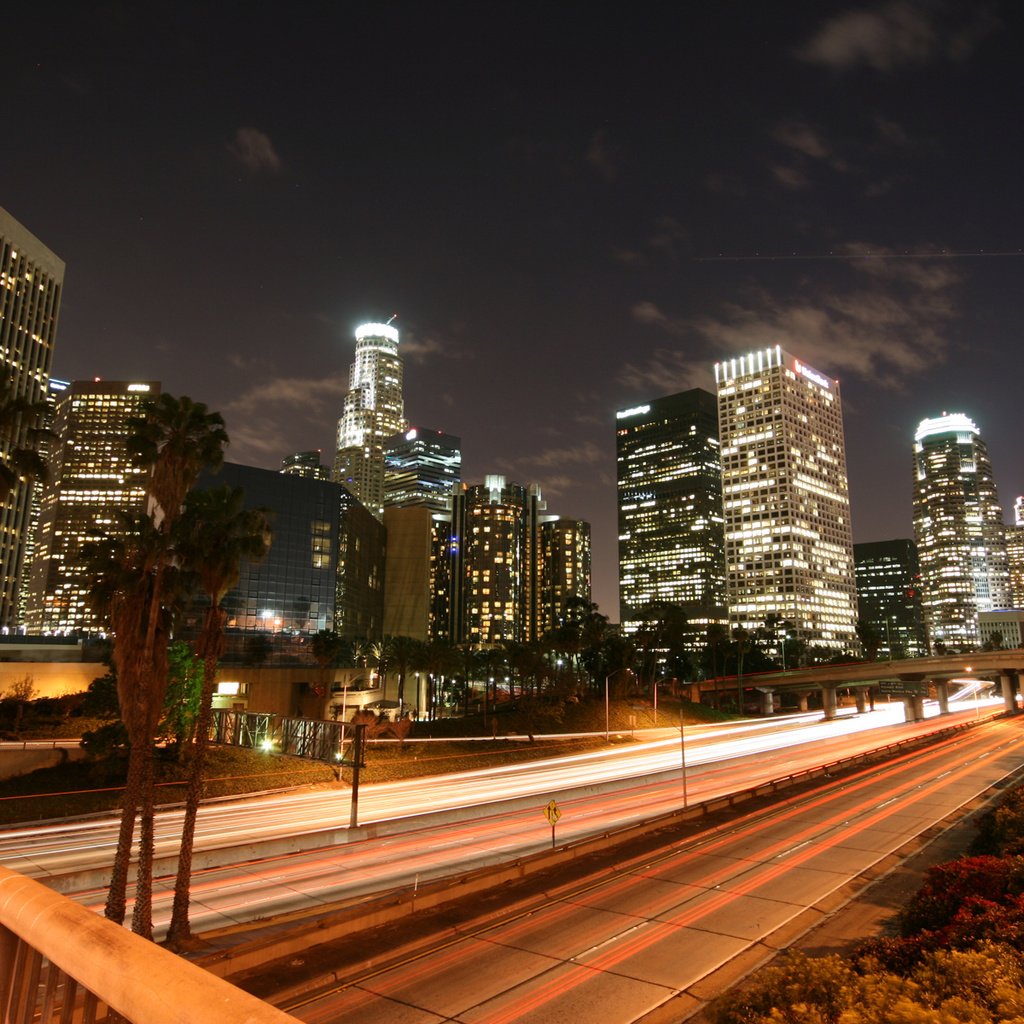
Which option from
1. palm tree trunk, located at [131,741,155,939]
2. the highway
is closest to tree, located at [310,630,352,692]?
the highway

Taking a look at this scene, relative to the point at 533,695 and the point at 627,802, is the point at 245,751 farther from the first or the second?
the point at 533,695

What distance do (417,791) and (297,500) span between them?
8371 centimetres

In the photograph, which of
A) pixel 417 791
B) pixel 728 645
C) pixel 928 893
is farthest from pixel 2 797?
pixel 728 645

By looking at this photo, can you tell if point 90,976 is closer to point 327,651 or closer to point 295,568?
point 327,651

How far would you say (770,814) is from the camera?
41.1 m

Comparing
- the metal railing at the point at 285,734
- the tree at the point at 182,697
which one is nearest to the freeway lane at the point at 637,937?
the metal railing at the point at 285,734

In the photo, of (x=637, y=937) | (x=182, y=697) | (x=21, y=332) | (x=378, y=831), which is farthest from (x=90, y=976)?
(x=21, y=332)

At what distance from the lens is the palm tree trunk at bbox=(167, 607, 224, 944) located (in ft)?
78.0

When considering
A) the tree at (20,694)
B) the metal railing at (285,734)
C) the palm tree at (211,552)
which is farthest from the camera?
the tree at (20,694)

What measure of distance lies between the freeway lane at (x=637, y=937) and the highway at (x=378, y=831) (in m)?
8.37

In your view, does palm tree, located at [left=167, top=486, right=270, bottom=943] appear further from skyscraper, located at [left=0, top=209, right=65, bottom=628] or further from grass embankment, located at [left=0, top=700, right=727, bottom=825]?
skyscraper, located at [left=0, top=209, right=65, bottom=628]

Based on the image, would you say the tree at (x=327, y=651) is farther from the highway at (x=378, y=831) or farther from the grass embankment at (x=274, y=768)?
the highway at (x=378, y=831)

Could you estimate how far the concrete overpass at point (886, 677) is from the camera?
358ft

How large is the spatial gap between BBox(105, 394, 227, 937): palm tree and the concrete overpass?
110m
